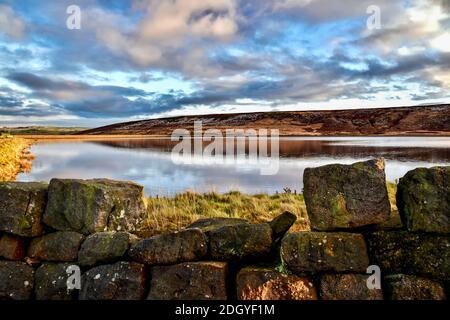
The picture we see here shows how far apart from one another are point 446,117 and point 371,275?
149 metres

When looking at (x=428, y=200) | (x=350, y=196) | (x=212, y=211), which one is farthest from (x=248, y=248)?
(x=212, y=211)

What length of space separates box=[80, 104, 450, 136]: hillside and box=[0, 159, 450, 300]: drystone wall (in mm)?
112406

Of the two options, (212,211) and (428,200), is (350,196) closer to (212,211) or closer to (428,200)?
(428,200)

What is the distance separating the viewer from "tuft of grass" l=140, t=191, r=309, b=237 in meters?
7.80

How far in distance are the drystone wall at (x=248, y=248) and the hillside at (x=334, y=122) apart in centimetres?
11241

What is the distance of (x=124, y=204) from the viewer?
5.59m

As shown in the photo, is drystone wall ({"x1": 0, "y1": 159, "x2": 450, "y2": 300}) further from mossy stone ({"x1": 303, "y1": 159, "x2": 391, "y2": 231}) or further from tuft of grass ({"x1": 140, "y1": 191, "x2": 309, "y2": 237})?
tuft of grass ({"x1": 140, "y1": 191, "x2": 309, "y2": 237})

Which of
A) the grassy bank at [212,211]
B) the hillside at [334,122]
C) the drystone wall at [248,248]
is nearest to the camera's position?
the drystone wall at [248,248]

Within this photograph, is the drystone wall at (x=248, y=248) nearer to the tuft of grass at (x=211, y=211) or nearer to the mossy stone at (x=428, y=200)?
the mossy stone at (x=428, y=200)

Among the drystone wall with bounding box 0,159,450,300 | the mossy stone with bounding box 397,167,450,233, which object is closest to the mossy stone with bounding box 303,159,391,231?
the drystone wall with bounding box 0,159,450,300

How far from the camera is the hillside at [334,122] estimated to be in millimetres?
123062

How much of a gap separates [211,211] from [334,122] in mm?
136354

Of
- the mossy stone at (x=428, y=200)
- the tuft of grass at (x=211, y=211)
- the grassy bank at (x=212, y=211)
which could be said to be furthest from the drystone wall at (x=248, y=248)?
the tuft of grass at (x=211, y=211)
